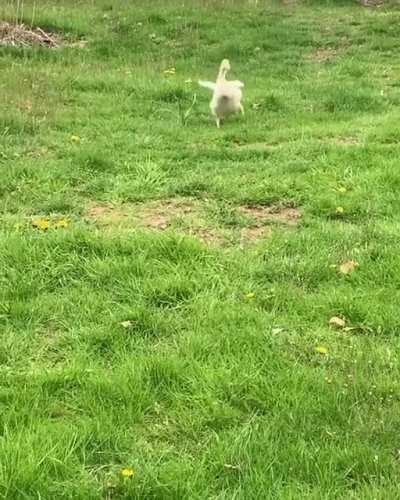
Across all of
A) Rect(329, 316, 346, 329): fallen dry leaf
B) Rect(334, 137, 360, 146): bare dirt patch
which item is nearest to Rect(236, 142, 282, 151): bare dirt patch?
Rect(334, 137, 360, 146): bare dirt patch

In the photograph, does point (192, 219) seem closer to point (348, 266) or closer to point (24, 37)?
point (348, 266)

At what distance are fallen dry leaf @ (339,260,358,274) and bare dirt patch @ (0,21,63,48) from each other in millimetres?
8253

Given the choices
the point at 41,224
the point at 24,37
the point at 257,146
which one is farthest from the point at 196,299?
the point at 24,37

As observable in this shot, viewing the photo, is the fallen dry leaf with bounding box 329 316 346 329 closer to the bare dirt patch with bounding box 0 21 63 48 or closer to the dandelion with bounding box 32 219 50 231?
the dandelion with bounding box 32 219 50 231

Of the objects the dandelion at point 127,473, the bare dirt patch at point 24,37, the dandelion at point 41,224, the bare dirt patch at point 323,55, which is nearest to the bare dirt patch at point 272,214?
the dandelion at point 41,224

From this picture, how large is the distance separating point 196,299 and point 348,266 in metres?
1.07

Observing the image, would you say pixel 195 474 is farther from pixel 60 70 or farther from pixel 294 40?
pixel 294 40

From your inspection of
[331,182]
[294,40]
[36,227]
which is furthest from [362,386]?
[294,40]

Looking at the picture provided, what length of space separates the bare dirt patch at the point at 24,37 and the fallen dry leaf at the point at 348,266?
27.1ft

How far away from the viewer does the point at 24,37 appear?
480 inches

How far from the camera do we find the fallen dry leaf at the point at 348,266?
16.0 feet

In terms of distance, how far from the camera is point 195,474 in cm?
302

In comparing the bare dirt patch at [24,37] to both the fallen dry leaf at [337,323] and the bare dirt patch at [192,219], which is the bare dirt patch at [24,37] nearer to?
the bare dirt patch at [192,219]

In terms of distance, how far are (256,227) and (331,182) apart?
114 centimetres
